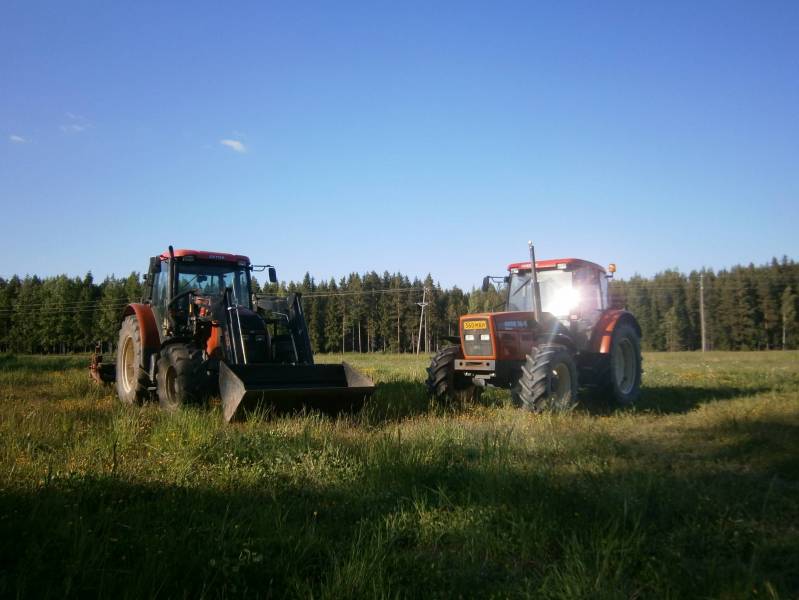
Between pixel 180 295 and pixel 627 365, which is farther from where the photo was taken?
pixel 627 365

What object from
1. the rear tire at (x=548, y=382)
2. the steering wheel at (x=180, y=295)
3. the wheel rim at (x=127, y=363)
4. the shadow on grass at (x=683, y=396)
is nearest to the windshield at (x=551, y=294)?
the rear tire at (x=548, y=382)

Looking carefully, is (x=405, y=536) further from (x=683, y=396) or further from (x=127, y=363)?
(x=683, y=396)

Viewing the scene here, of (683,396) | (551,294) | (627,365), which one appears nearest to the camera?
(551,294)

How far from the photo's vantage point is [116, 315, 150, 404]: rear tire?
9.49 m

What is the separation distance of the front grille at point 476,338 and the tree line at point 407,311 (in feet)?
151

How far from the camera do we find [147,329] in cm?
954

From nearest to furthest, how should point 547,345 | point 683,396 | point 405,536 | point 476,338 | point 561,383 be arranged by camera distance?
point 405,536, point 547,345, point 561,383, point 476,338, point 683,396

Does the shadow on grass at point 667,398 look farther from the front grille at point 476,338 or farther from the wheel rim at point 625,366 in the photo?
the front grille at point 476,338

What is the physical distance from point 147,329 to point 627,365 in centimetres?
872

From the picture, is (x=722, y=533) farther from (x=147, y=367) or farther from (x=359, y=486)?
(x=147, y=367)

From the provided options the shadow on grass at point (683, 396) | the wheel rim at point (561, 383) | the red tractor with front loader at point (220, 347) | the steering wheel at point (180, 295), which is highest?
the steering wheel at point (180, 295)

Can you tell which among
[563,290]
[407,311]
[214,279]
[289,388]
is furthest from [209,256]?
[407,311]

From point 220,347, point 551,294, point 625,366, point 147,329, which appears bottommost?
point 625,366

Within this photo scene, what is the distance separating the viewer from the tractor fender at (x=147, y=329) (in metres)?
9.44
